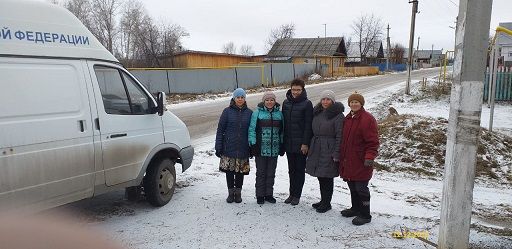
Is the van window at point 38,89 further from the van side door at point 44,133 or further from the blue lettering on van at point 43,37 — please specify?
the blue lettering on van at point 43,37

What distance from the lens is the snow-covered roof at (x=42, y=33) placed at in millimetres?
3666

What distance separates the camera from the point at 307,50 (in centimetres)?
5684

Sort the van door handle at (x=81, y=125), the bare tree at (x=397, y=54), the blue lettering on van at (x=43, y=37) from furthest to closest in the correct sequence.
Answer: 1. the bare tree at (x=397, y=54)
2. the van door handle at (x=81, y=125)
3. the blue lettering on van at (x=43, y=37)

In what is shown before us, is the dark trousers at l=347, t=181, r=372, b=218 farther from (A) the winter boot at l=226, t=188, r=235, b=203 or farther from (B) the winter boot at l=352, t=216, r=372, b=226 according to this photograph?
(A) the winter boot at l=226, t=188, r=235, b=203

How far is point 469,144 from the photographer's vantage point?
3.39m

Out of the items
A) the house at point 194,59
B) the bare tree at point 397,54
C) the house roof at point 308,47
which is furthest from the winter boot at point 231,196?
the bare tree at point 397,54

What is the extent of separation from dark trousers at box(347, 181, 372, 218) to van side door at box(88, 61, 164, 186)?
2.46m

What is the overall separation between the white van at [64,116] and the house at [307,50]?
49.9 m

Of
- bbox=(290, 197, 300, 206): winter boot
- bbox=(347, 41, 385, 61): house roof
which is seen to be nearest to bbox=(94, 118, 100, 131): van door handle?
bbox=(290, 197, 300, 206): winter boot

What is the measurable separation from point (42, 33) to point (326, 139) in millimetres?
3212

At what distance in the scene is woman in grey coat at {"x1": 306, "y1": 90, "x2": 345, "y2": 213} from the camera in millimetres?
4645

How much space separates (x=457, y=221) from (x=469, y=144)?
69cm

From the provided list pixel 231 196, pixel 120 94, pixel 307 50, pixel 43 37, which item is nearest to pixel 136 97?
pixel 120 94

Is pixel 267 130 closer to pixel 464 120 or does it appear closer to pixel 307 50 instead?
pixel 464 120
